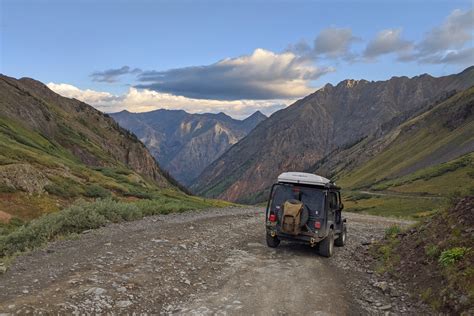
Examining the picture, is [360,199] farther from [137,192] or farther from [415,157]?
[137,192]

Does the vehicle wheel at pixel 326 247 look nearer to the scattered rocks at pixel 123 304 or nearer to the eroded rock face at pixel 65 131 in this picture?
the scattered rocks at pixel 123 304

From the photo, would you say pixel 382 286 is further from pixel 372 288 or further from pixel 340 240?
pixel 340 240

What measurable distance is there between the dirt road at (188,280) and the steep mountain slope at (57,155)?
1785cm

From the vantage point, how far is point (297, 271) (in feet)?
43.5

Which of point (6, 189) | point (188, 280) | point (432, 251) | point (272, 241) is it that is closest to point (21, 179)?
point (6, 189)

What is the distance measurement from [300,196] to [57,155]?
5656 centimetres

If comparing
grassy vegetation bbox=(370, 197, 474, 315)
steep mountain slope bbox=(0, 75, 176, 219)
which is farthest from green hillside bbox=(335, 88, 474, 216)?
grassy vegetation bbox=(370, 197, 474, 315)

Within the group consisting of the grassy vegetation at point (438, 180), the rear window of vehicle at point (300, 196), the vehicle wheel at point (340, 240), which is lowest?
the grassy vegetation at point (438, 180)

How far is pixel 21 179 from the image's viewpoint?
3256 cm

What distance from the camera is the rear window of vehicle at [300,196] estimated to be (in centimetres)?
1608

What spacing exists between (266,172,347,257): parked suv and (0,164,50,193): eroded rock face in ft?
77.2

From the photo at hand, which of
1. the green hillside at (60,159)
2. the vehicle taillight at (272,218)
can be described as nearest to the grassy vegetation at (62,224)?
the vehicle taillight at (272,218)

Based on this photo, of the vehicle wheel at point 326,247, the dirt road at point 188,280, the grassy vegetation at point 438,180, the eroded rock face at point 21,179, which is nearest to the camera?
the dirt road at point 188,280

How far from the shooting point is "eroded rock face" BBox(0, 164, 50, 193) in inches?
1244
